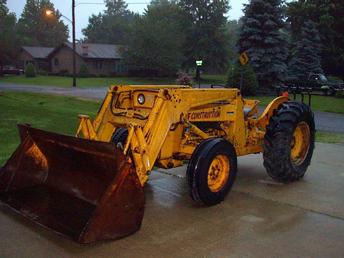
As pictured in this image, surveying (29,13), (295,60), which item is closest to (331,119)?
(295,60)

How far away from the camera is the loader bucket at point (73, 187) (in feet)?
13.5

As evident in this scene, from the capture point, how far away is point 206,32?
160 feet

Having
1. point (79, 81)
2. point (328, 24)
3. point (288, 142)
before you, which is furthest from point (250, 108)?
point (79, 81)

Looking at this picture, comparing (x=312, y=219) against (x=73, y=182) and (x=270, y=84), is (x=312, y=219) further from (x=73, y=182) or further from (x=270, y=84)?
(x=270, y=84)

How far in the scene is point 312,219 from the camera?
5.11m

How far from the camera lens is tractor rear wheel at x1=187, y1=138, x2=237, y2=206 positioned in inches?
200

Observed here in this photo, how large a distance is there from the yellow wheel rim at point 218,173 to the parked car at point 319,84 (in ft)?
73.7

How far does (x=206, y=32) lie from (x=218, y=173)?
44804 millimetres

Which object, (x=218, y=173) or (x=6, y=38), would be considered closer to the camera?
(x=218, y=173)

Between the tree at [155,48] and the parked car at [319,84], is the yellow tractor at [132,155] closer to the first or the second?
the parked car at [319,84]

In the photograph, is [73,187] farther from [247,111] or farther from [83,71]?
[83,71]

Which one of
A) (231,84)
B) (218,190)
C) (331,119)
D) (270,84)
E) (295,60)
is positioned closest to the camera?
(218,190)

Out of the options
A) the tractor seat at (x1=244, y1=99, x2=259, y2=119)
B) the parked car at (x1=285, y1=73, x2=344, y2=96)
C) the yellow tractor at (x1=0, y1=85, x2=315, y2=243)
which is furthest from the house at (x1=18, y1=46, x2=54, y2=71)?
the yellow tractor at (x1=0, y1=85, x2=315, y2=243)

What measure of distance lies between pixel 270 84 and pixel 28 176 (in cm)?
2585
